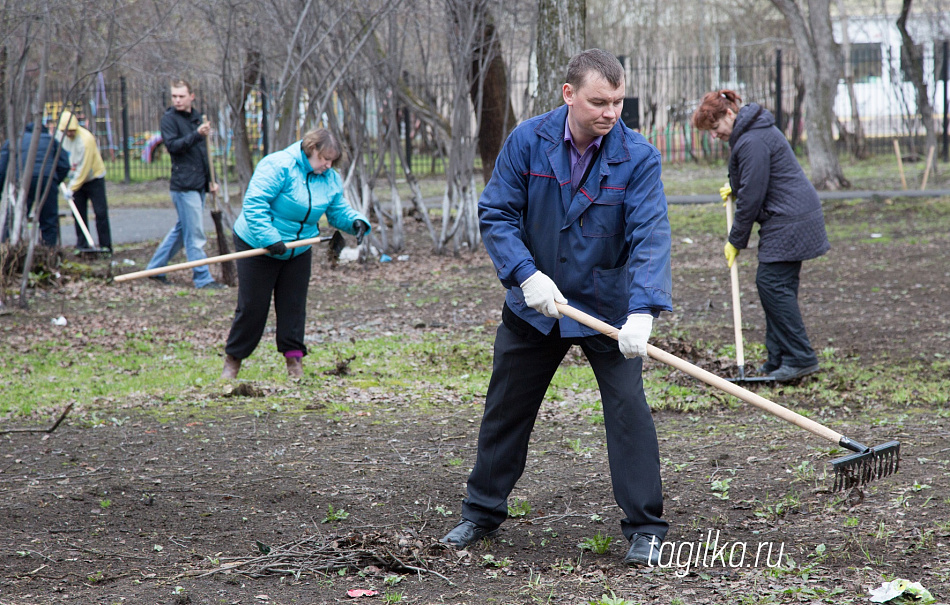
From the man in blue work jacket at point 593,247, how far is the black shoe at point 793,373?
293 centimetres

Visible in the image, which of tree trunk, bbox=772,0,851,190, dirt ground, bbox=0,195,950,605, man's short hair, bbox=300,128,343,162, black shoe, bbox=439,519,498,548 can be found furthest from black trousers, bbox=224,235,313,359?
tree trunk, bbox=772,0,851,190

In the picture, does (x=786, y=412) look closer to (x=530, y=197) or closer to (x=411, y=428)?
(x=530, y=197)

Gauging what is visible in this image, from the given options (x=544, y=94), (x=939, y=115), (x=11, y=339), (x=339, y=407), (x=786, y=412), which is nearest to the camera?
(x=786, y=412)

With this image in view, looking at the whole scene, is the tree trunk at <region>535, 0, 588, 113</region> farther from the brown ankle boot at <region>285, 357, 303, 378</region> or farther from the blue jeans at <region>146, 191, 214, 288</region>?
the blue jeans at <region>146, 191, 214, 288</region>

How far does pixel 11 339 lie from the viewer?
7.53 metres

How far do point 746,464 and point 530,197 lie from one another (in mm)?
1926

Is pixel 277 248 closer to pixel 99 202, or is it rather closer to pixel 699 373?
pixel 699 373

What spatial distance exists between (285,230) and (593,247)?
3.12m

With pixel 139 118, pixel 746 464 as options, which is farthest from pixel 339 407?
pixel 139 118

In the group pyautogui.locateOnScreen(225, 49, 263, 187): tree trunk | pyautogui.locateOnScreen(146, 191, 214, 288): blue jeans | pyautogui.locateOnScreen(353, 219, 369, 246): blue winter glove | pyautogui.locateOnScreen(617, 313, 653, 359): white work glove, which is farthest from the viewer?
pyautogui.locateOnScreen(225, 49, 263, 187): tree trunk

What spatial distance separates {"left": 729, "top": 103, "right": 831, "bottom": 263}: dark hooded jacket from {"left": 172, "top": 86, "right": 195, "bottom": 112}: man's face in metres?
5.91

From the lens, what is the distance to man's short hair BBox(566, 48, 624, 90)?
3207 mm

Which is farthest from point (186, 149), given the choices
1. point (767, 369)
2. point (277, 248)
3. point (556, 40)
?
point (767, 369)

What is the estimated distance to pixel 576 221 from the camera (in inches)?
130
